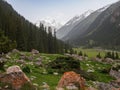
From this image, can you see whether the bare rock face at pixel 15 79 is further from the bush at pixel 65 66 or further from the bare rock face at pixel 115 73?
the bare rock face at pixel 115 73

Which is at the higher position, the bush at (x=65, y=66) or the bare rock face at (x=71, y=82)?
the bush at (x=65, y=66)

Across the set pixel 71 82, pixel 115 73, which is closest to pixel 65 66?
pixel 115 73

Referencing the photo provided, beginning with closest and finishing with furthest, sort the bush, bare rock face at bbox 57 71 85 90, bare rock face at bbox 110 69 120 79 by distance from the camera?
bare rock face at bbox 57 71 85 90 < the bush < bare rock face at bbox 110 69 120 79

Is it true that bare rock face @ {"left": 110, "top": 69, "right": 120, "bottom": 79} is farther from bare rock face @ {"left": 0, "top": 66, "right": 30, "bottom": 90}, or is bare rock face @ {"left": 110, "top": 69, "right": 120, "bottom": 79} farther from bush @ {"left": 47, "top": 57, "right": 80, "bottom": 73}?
bare rock face @ {"left": 0, "top": 66, "right": 30, "bottom": 90}

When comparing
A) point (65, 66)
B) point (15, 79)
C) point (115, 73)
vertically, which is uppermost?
point (65, 66)

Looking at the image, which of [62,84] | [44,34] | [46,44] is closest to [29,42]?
[46,44]

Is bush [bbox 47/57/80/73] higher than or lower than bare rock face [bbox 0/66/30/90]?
higher

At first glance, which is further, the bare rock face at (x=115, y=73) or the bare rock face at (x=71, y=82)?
the bare rock face at (x=115, y=73)

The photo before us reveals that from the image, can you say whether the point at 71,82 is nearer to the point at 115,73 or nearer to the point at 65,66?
the point at 65,66

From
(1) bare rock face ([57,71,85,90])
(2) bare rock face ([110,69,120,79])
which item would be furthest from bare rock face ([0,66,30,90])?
(2) bare rock face ([110,69,120,79])

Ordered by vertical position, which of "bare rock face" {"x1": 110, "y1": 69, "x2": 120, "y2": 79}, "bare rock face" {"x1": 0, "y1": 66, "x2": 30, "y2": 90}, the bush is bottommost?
"bare rock face" {"x1": 110, "y1": 69, "x2": 120, "y2": 79}

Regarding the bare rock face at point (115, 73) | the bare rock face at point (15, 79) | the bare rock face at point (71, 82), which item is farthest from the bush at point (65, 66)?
the bare rock face at point (15, 79)

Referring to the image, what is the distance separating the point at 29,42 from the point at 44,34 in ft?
131

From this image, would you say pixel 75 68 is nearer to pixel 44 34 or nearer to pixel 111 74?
pixel 111 74
